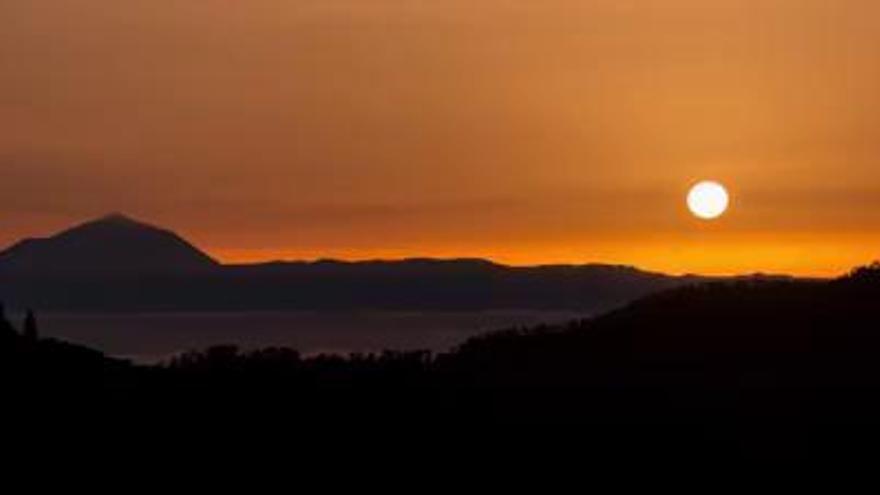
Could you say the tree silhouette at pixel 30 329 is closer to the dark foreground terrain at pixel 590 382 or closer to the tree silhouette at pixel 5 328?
the dark foreground terrain at pixel 590 382

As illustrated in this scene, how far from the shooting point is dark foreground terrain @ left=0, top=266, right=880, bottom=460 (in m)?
64.6

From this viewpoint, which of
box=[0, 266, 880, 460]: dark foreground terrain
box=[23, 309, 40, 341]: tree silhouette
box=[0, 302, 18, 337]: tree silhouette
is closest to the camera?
box=[0, 266, 880, 460]: dark foreground terrain

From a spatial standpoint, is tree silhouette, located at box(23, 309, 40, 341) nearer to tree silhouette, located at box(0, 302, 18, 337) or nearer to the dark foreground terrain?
the dark foreground terrain

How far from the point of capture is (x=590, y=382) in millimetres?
70750

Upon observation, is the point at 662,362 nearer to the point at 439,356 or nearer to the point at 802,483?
the point at 439,356

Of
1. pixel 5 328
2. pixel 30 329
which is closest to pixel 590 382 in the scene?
pixel 30 329

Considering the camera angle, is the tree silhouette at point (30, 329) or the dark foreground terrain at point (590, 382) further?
the tree silhouette at point (30, 329)

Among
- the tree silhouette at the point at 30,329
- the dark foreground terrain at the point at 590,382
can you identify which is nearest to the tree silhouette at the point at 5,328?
the dark foreground terrain at the point at 590,382

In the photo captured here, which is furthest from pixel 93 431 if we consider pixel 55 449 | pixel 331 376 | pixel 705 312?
pixel 705 312

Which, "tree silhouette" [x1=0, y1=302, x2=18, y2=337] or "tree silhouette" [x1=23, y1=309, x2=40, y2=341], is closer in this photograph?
"tree silhouette" [x1=0, y1=302, x2=18, y2=337]

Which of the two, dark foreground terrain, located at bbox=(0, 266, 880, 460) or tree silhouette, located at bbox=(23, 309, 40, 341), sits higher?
tree silhouette, located at bbox=(23, 309, 40, 341)

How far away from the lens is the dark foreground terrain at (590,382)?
64.6 metres

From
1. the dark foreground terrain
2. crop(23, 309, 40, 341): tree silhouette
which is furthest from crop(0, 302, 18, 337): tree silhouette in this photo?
crop(23, 309, 40, 341): tree silhouette

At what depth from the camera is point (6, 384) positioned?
213 feet
